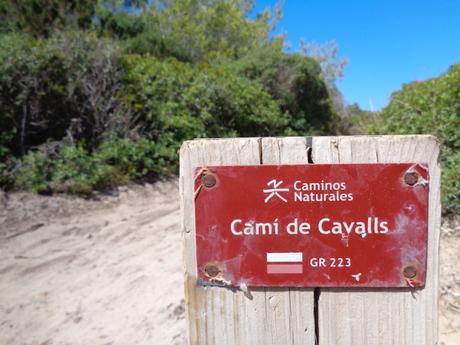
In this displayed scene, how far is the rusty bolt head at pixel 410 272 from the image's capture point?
0.99 m

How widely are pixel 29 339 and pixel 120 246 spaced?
1409mm

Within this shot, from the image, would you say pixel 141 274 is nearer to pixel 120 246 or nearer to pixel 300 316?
pixel 120 246

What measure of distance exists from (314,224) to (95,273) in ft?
9.07

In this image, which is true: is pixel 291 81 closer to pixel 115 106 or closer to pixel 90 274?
pixel 115 106

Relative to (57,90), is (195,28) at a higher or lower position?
higher

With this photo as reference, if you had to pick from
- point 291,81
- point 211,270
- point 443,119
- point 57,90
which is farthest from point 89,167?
point 291,81

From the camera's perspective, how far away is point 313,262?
1.01 m

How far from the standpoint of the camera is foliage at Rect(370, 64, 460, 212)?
3.48 m

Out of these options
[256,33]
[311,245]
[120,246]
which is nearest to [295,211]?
[311,245]

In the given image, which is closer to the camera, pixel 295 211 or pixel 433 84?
pixel 295 211

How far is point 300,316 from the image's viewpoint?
3.48 ft

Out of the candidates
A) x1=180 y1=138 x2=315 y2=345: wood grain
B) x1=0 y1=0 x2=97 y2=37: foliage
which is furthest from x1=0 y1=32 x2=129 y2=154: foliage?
x1=0 y1=0 x2=97 y2=37: foliage

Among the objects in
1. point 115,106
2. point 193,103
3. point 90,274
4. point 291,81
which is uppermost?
point 291,81

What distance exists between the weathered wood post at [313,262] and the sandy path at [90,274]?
146 cm
